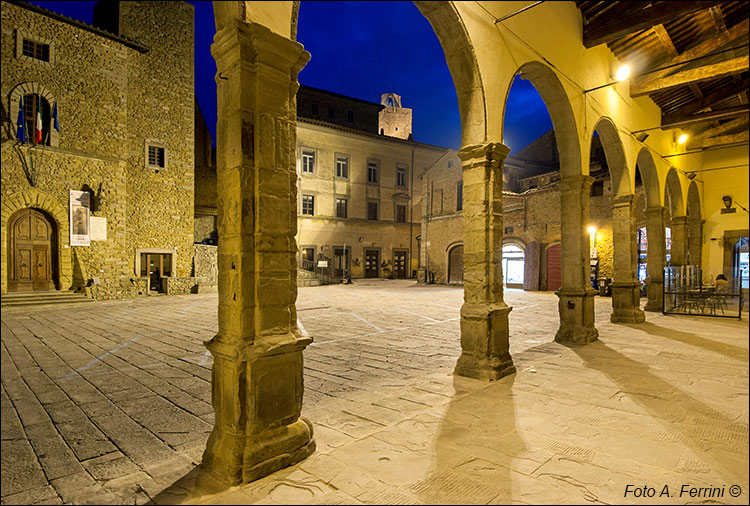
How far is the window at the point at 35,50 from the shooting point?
13.4 meters

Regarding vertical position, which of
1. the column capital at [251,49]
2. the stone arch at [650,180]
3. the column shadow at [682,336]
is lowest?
the column shadow at [682,336]

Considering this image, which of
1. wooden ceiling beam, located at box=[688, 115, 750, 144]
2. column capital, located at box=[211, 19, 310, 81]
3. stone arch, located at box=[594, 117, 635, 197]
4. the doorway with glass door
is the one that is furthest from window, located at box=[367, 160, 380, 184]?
wooden ceiling beam, located at box=[688, 115, 750, 144]

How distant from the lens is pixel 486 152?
4.82m

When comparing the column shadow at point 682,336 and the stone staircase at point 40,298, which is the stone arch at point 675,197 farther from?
the stone staircase at point 40,298

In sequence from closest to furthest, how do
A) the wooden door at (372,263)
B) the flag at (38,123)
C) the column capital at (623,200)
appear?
1. the column capital at (623,200)
2. the flag at (38,123)
3. the wooden door at (372,263)

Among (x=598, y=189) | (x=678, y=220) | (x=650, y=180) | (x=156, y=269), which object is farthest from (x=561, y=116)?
(x=156, y=269)

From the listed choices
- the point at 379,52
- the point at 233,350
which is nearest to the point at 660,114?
the point at 379,52

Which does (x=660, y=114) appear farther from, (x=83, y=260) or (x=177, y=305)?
(x=83, y=260)

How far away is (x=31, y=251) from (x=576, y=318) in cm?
1568

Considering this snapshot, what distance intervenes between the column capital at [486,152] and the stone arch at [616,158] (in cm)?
455

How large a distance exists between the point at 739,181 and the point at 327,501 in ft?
7.64

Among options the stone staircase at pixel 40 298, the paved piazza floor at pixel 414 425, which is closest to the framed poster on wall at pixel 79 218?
the stone staircase at pixel 40 298

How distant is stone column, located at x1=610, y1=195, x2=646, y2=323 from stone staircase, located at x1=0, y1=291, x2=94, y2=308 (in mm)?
15486

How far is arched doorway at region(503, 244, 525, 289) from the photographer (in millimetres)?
20734
